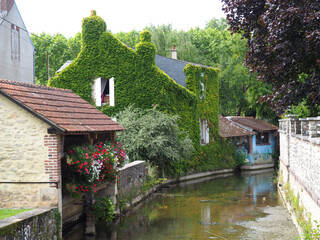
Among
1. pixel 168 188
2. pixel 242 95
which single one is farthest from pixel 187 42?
pixel 168 188

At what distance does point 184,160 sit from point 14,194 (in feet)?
59.1

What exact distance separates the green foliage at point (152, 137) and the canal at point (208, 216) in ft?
6.99

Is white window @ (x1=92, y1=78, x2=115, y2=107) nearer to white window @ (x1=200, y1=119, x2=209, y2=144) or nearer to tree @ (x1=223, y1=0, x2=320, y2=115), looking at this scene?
white window @ (x1=200, y1=119, x2=209, y2=144)

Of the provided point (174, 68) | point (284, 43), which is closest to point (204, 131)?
point (174, 68)

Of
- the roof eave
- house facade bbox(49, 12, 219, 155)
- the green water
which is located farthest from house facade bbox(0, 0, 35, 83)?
the roof eave

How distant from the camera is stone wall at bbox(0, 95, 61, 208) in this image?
11.2 metres

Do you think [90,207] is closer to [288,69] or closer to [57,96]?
[57,96]

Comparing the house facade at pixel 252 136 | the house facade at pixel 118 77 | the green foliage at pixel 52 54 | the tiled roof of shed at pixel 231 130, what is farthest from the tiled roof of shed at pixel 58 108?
the green foliage at pixel 52 54

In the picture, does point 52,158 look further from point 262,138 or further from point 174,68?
point 262,138

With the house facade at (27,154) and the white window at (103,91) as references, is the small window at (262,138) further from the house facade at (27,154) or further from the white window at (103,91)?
the house facade at (27,154)

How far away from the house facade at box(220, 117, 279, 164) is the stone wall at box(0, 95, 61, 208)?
25.2 metres

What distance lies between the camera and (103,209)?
48.4 ft

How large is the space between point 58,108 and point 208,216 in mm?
8005

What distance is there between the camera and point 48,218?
10531mm
